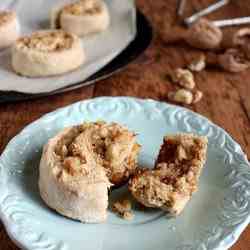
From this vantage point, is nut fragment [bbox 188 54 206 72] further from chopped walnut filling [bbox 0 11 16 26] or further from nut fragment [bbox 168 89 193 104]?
chopped walnut filling [bbox 0 11 16 26]

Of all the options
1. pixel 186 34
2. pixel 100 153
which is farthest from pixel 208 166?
pixel 186 34

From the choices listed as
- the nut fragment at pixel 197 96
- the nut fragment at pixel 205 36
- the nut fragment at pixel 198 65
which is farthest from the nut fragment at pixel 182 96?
the nut fragment at pixel 205 36

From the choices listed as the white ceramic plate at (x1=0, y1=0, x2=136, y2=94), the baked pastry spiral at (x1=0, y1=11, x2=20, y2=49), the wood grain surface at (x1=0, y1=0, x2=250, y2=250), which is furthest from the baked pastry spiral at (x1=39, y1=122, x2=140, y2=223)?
the baked pastry spiral at (x1=0, y1=11, x2=20, y2=49)

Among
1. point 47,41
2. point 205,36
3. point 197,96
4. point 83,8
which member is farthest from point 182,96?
point 83,8

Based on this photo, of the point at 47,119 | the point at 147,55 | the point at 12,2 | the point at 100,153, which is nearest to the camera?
the point at 100,153

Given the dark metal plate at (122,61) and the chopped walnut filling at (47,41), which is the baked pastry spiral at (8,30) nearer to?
the chopped walnut filling at (47,41)

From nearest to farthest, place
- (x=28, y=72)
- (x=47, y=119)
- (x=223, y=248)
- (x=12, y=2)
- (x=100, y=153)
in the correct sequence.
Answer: (x=223, y=248) < (x=100, y=153) < (x=47, y=119) < (x=28, y=72) < (x=12, y=2)

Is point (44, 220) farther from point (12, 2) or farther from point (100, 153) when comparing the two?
point (12, 2)
